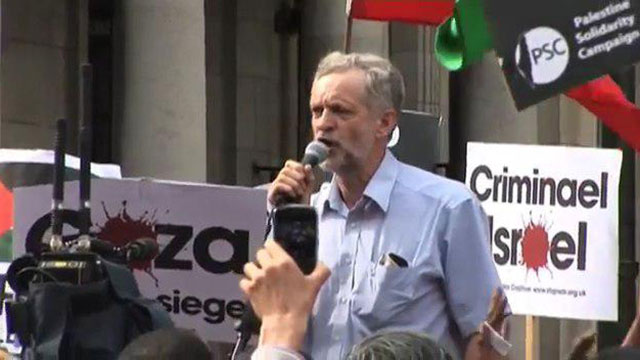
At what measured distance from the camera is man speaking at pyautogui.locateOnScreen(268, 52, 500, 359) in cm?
554

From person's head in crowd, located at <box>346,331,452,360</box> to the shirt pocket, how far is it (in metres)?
1.55

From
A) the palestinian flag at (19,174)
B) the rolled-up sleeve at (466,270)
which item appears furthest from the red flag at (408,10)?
the rolled-up sleeve at (466,270)

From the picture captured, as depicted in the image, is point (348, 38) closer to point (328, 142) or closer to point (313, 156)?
point (328, 142)

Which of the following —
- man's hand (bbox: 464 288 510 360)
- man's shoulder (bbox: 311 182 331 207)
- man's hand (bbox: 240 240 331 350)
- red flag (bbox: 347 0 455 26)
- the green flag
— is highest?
red flag (bbox: 347 0 455 26)

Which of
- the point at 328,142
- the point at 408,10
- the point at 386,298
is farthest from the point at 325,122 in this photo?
the point at 408,10

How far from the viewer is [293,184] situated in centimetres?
529

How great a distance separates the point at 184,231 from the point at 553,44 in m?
2.01

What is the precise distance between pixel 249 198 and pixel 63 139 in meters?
2.43

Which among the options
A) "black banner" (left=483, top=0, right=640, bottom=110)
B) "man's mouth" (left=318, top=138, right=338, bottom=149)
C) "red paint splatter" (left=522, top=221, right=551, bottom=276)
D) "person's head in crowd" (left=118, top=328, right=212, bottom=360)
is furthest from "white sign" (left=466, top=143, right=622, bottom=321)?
"person's head in crowd" (left=118, top=328, right=212, bottom=360)

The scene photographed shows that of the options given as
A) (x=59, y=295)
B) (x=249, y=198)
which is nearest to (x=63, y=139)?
(x=59, y=295)

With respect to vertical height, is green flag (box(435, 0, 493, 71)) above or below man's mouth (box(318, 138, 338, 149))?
above

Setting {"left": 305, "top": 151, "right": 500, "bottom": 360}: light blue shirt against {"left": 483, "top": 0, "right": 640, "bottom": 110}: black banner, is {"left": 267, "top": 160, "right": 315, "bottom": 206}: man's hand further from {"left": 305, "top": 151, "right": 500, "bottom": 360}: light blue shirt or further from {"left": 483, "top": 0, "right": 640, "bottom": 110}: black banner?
{"left": 483, "top": 0, "right": 640, "bottom": 110}: black banner

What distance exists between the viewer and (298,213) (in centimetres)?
445

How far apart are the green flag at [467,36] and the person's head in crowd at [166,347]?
2725mm
